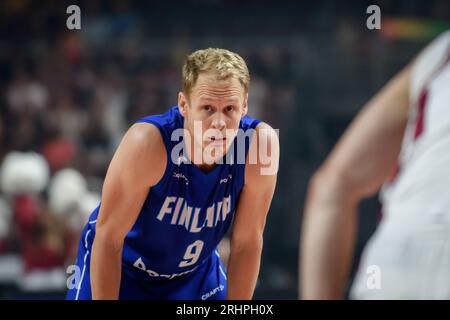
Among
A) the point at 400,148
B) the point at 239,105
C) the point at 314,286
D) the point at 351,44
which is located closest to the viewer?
the point at 314,286

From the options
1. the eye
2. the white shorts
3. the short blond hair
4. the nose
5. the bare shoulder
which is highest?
the short blond hair

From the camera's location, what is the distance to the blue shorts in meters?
2.36

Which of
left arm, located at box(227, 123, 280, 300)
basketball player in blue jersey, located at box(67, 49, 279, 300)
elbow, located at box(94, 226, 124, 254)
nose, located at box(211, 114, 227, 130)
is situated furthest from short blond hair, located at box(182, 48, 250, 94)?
elbow, located at box(94, 226, 124, 254)

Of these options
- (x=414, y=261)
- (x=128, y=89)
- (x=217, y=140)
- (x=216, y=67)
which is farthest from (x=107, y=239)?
(x=128, y=89)

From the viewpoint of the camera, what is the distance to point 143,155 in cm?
213

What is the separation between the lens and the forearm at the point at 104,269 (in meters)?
2.14

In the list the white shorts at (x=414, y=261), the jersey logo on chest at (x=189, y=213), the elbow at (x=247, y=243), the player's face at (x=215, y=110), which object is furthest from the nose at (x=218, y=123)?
the white shorts at (x=414, y=261)

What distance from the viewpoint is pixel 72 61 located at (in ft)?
20.4

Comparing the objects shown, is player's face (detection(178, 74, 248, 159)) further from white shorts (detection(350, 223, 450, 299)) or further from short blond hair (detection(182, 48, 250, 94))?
white shorts (detection(350, 223, 450, 299))

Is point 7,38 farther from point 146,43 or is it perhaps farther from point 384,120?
point 384,120

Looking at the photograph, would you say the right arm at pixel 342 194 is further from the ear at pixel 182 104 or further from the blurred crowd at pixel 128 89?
the blurred crowd at pixel 128 89

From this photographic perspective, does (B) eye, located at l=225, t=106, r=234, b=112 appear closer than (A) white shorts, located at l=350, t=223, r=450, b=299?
No

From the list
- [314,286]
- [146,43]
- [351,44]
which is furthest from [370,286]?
[146,43]

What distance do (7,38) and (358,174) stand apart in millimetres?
5573
